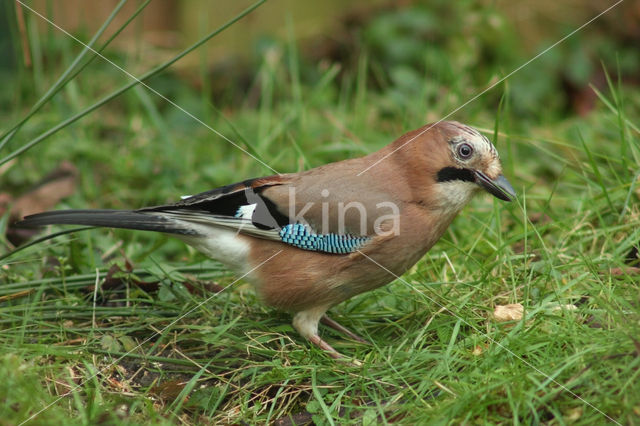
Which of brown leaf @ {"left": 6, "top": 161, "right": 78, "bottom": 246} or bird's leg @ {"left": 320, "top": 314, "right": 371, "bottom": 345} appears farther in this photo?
brown leaf @ {"left": 6, "top": 161, "right": 78, "bottom": 246}

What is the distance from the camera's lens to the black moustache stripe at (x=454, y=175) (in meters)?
3.36

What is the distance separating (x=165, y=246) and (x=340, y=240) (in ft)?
4.95

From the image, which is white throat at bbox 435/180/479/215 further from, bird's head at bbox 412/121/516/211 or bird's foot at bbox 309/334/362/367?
bird's foot at bbox 309/334/362/367

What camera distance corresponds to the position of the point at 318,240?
3.35m

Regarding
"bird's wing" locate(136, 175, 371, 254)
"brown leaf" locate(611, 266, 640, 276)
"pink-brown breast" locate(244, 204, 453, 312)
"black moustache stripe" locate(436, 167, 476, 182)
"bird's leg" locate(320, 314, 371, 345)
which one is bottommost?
"bird's leg" locate(320, 314, 371, 345)

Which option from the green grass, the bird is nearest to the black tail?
the bird

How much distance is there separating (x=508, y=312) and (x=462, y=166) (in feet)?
2.21

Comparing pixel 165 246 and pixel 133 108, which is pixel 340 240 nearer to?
pixel 165 246

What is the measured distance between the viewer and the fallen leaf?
320 centimetres

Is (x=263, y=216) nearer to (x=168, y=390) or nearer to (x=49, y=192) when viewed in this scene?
(x=168, y=390)

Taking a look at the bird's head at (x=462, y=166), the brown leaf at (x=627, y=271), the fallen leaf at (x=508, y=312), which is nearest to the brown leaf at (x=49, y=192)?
the bird's head at (x=462, y=166)

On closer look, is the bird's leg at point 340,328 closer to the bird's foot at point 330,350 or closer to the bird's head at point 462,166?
the bird's foot at point 330,350

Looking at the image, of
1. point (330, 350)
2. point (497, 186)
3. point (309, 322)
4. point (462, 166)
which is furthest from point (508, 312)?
point (309, 322)

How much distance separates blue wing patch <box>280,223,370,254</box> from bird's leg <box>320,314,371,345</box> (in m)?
0.45
